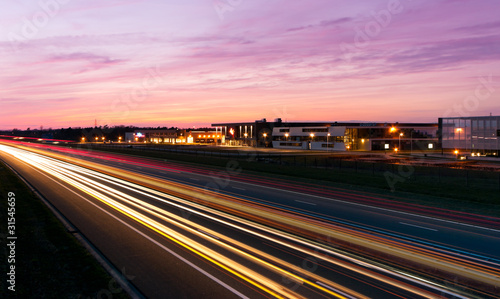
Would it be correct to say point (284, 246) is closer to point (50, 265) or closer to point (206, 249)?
point (206, 249)

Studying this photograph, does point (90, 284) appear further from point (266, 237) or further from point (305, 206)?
point (305, 206)

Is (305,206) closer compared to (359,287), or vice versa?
(359,287)

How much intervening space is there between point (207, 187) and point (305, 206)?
11288 mm

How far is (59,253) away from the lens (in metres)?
13.7

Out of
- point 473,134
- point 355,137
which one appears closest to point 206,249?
point 473,134

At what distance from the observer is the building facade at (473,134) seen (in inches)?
2598

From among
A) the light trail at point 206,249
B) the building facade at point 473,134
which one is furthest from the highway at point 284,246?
the building facade at point 473,134

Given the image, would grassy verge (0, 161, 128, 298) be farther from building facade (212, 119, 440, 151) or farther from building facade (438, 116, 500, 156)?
building facade (212, 119, 440, 151)

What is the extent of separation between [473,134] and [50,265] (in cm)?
7625

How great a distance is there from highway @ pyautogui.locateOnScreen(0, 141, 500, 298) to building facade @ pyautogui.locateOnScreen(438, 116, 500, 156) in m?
53.7

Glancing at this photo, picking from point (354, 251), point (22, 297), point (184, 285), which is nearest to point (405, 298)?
point (354, 251)

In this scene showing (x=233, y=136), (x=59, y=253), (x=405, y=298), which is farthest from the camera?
(x=233, y=136)

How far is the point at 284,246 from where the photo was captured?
14617 millimetres

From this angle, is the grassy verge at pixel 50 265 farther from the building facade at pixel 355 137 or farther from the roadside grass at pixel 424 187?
the building facade at pixel 355 137
